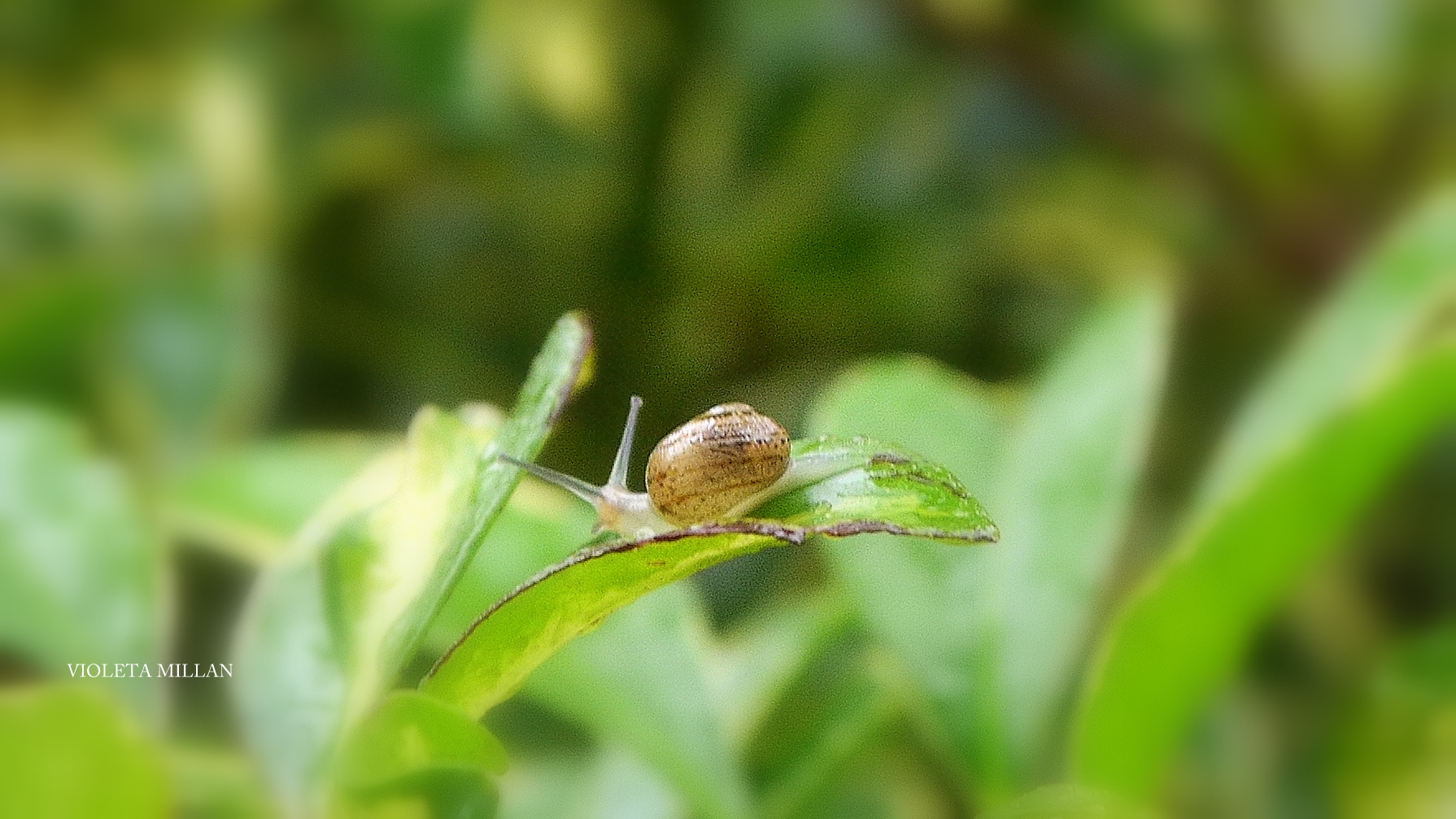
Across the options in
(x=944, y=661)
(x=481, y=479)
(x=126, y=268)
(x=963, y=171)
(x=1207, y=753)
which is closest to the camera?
(x=481, y=479)

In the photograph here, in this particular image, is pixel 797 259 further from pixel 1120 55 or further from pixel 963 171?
pixel 1120 55

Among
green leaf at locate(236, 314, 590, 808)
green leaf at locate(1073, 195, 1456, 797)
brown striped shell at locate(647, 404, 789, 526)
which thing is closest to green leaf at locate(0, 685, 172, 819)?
green leaf at locate(236, 314, 590, 808)

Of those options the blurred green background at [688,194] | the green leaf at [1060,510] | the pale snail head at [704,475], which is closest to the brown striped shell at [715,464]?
the pale snail head at [704,475]

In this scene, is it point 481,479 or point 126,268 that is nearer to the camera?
point 481,479

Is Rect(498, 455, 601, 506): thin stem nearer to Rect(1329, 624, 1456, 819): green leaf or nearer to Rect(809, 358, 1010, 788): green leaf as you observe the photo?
Rect(809, 358, 1010, 788): green leaf

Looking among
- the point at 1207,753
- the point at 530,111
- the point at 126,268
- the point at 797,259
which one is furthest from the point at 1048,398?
the point at 126,268
